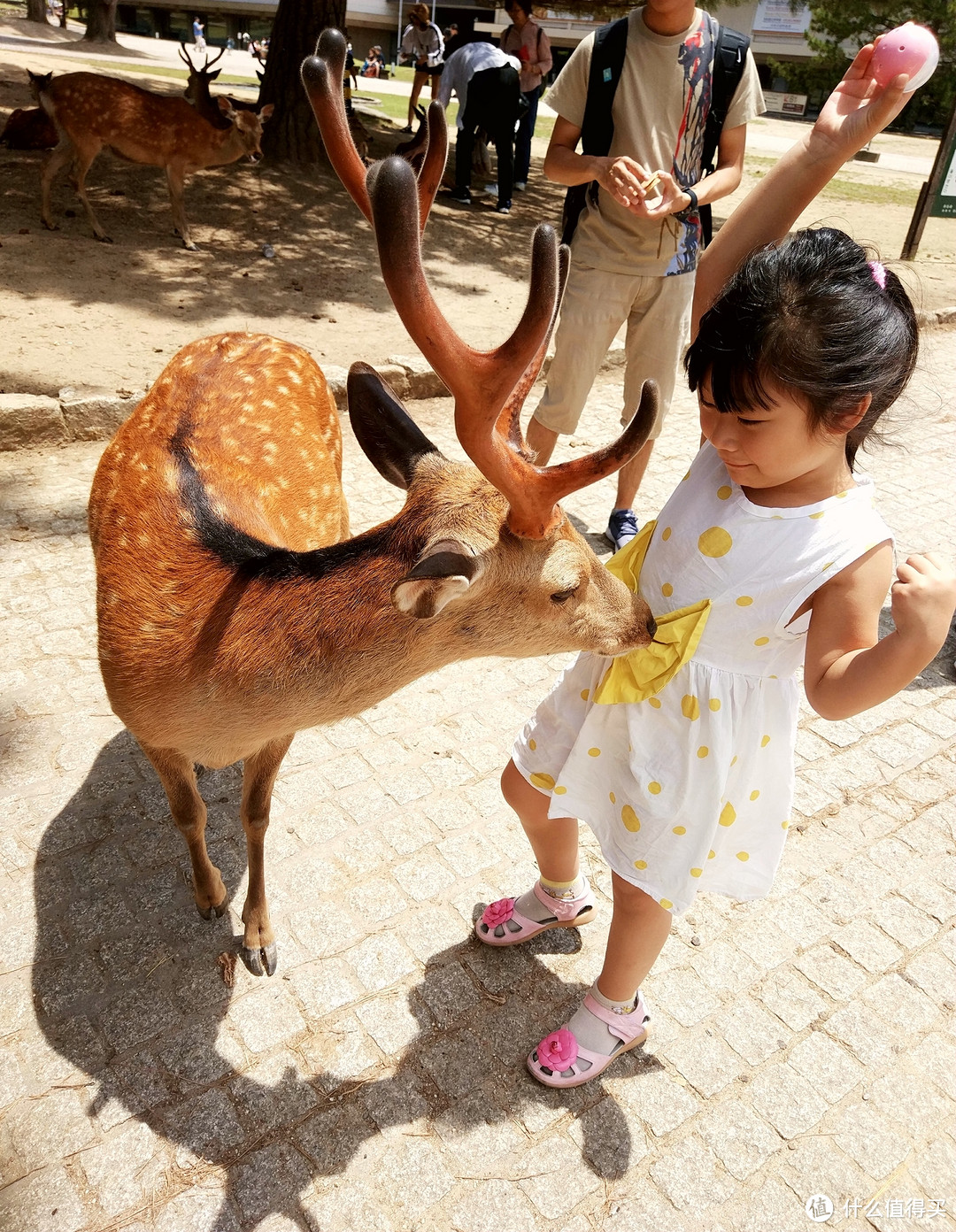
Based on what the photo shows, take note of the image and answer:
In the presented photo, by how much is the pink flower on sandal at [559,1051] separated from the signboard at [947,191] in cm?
931

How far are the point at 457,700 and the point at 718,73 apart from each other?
8.59 ft

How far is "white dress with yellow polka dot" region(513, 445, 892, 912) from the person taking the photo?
5.38ft

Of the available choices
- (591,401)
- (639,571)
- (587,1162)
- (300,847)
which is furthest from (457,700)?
(591,401)

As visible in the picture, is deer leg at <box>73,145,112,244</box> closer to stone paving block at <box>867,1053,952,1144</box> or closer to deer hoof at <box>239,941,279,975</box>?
deer hoof at <box>239,941,279,975</box>

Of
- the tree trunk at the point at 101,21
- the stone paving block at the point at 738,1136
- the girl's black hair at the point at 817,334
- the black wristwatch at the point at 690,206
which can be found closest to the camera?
the girl's black hair at the point at 817,334

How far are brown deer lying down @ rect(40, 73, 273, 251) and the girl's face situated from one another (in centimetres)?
716

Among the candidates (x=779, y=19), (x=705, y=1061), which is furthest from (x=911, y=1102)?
(x=779, y=19)

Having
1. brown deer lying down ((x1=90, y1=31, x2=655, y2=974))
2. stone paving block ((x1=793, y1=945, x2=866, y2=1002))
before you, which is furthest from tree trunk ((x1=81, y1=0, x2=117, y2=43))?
stone paving block ((x1=793, y1=945, x2=866, y2=1002))

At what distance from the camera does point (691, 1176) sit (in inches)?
76.6

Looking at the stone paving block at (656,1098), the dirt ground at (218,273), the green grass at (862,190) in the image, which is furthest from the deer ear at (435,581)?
the green grass at (862,190)

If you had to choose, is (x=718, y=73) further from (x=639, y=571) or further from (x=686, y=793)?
(x=686, y=793)

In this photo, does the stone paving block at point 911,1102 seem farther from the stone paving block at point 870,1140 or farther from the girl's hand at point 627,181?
the girl's hand at point 627,181

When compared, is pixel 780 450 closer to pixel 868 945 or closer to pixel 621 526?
pixel 868 945

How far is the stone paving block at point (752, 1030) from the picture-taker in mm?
2215
